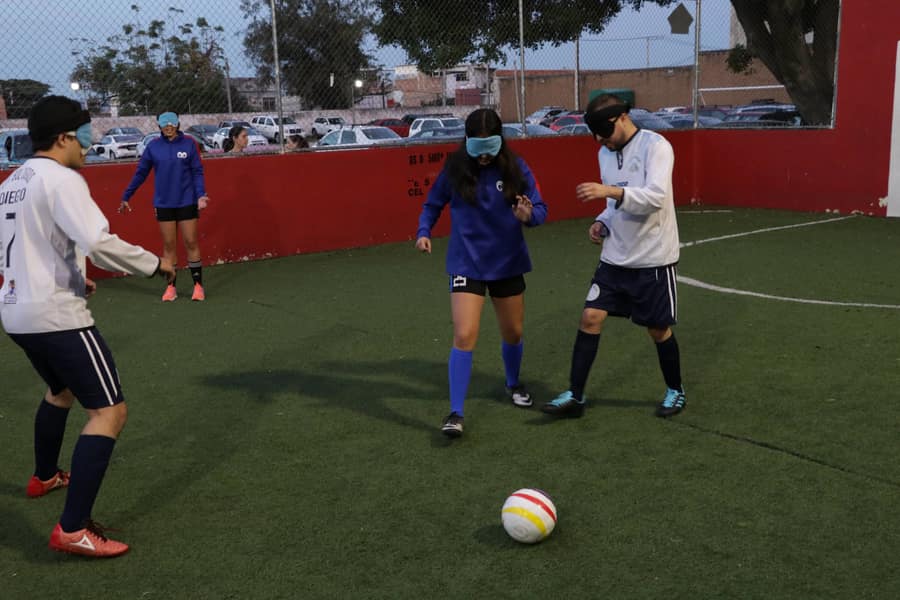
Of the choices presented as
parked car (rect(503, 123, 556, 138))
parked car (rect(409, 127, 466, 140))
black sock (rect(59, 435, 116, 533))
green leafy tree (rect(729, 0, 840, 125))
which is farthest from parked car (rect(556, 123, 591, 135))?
black sock (rect(59, 435, 116, 533))

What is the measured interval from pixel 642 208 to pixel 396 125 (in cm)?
945

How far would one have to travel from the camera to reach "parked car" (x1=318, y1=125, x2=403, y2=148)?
12898 millimetres

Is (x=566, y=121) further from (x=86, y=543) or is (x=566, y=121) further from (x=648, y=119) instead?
(x=86, y=543)

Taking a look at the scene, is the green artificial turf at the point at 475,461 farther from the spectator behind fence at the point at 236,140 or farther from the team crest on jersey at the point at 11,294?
the spectator behind fence at the point at 236,140

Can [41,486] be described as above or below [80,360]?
below

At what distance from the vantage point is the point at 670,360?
18.2ft

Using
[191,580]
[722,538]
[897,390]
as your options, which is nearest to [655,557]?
[722,538]

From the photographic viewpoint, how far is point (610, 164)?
5367 mm

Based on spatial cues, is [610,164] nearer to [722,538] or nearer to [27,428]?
[722,538]

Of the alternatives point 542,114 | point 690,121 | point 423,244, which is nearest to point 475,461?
point 423,244

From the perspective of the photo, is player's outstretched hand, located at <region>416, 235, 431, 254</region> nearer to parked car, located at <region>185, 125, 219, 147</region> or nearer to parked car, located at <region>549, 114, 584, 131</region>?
parked car, located at <region>185, 125, 219, 147</region>

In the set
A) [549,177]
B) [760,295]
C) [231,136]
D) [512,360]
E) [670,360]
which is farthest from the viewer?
[549,177]

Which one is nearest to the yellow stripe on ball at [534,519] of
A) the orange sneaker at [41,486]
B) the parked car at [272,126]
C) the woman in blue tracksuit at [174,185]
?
the orange sneaker at [41,486]

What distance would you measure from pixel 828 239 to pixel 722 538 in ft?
30.2
